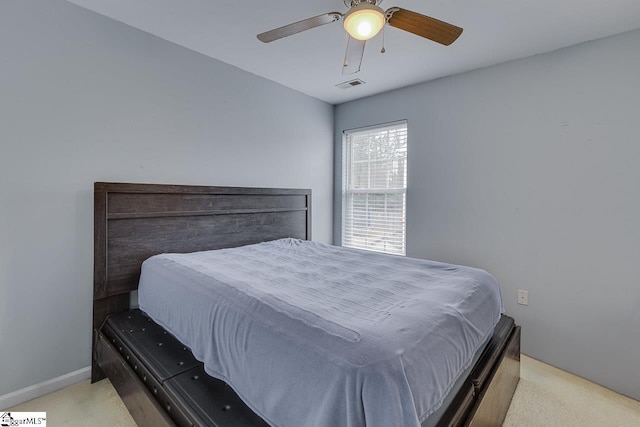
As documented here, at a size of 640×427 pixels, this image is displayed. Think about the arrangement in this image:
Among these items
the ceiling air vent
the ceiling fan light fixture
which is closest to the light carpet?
the ceiling fan light fixture

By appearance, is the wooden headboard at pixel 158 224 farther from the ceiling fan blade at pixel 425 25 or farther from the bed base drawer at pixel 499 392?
the bed base drawer at pixel 499 392

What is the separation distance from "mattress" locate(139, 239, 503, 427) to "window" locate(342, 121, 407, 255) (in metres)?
1.50

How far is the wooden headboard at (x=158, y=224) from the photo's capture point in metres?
2.03

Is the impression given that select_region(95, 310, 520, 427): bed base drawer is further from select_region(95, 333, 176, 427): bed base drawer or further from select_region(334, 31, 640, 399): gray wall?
select_region(334, 31, 640, 399): gray wall

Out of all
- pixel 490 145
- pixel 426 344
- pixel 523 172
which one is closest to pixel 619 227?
pixel 523 172

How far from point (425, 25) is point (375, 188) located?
220 cm

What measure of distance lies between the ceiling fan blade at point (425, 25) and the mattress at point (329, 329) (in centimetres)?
133

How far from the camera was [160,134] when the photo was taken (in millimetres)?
2379

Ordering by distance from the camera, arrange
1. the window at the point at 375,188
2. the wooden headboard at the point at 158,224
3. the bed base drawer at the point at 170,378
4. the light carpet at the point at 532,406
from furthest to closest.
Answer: the window at the point at 375,188, the wooden headboard at the point at 158,224, the light carpet at the point at 532,406, the bed base drawer at the point at 170,378

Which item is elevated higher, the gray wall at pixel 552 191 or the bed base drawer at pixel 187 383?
the gray wall at pixel 552 191

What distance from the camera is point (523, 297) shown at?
2.57 m
